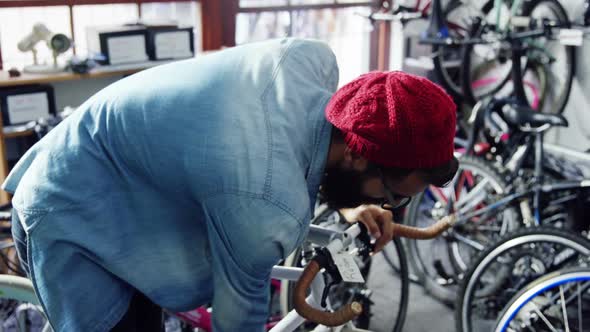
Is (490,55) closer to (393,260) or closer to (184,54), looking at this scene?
(393,260)

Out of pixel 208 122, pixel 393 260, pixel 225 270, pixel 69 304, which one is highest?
pixel 208 122

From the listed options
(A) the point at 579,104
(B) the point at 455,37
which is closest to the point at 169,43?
(B) the point at 455,37

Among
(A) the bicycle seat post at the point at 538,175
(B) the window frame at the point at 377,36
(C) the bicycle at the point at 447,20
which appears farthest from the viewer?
(B) the window frame at the point at 377,36

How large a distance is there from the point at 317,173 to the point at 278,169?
0.16 metres

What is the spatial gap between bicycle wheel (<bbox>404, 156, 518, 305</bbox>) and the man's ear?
176 centimetres

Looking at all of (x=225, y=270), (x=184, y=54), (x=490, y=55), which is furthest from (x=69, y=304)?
(x=490, y=55)

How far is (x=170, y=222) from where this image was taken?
1.26 m

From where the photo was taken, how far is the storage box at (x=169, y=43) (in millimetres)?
3125

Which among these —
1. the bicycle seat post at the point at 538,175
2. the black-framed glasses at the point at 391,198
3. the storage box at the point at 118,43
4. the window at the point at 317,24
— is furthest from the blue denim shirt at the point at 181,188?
the window at the point at 317,24

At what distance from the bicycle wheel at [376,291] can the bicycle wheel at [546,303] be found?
538 mm

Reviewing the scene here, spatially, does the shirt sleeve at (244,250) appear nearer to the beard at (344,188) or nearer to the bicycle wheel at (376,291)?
the beard at (344,188)

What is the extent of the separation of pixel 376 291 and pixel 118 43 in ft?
5.93

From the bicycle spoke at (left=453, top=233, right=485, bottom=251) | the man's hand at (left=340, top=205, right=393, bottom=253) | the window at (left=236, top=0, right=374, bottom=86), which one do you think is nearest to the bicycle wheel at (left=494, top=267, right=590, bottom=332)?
the man's hand at (left=340, top=205, right=393, bottom=253)

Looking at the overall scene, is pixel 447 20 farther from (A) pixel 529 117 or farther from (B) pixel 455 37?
(A) pixel 529 117
